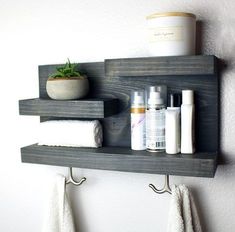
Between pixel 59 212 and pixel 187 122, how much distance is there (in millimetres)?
420

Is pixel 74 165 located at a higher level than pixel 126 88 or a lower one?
lower

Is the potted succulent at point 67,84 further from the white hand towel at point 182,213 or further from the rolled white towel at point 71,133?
the white hand towel at point 182,213

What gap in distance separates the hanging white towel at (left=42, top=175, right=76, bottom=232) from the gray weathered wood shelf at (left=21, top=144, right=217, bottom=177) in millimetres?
99

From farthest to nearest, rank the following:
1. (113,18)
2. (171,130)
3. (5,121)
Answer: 1. (5,121)
2. (113,18)
3. (171,130)

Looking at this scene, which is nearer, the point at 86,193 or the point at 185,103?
the point at 185,103

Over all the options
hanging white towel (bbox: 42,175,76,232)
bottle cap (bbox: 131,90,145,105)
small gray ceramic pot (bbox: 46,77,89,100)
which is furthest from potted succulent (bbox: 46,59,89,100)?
hanging white towel (bbox: 42,175,76,232)

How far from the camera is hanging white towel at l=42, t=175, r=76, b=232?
0.91 meters

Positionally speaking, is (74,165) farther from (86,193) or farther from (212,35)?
(212,35)

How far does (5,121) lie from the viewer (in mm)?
1027

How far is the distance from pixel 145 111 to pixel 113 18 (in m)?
0.25

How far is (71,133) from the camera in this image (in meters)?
0.85

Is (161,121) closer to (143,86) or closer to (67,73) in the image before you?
(143,86)

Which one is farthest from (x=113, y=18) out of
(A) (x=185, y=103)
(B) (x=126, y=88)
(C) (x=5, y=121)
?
(C) (x=5, y=121)

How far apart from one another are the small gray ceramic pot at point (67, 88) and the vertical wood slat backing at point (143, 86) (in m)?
0.06
